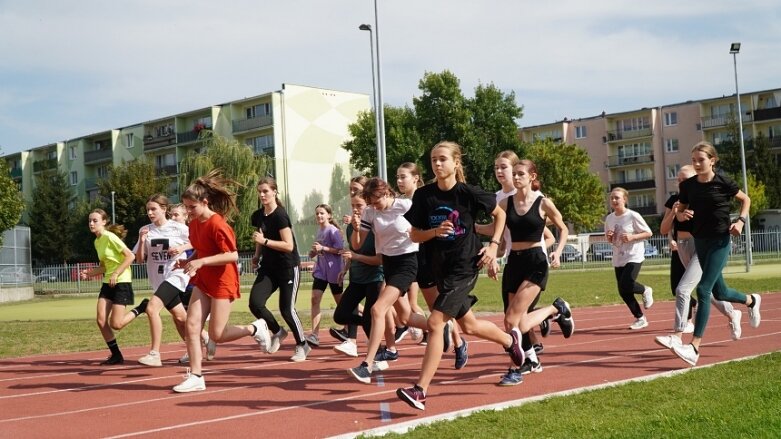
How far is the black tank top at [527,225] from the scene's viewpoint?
8117 millimetres

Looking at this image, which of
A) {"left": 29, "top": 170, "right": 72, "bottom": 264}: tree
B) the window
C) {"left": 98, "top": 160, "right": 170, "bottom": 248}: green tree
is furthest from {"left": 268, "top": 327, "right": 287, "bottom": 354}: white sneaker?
the window

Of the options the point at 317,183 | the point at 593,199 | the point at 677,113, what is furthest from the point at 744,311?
the point at 677,113

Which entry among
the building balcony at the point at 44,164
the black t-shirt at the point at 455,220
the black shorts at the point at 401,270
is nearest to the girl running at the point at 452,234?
the black t-shirt at the point at 455,220

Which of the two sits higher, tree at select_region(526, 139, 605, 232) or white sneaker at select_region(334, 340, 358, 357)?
tree at select_region(526, 139, 605, 232)

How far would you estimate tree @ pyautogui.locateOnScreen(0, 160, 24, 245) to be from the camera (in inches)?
1389

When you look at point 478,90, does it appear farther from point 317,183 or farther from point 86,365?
point 86,365

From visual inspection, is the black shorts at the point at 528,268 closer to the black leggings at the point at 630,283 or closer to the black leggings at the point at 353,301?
the black leggings at the point at 353,301

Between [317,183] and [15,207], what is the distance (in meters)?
41.7

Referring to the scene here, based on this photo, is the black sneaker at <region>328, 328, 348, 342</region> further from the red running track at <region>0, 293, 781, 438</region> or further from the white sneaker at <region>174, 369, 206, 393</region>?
the white sneaker at <region>174, 369, 206, 393</region>

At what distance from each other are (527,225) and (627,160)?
8817cm

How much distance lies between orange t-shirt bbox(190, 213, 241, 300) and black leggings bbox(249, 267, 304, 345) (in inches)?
66.2

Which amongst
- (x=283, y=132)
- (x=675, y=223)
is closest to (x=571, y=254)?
(x=283, y=132)

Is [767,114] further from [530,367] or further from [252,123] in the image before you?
[530,367]

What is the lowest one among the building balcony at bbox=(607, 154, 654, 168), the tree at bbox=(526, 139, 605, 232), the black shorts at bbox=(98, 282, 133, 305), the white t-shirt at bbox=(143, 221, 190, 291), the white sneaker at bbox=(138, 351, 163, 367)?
the white sneaker at bbox=(138, 351, 163, 367)
